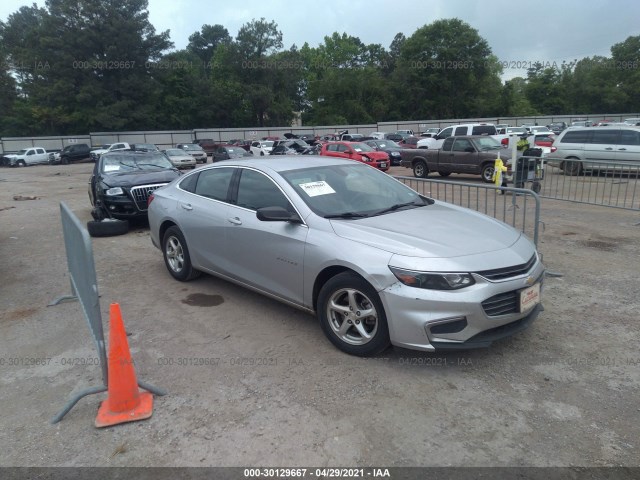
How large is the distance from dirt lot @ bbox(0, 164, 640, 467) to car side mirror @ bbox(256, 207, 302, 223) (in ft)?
3.57

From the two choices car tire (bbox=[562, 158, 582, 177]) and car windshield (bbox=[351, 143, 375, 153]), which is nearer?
car tire (bbox=[562, 158, 582, 177])

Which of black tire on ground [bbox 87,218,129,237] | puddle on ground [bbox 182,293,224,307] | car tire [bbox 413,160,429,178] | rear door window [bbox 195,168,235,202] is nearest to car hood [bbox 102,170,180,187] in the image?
black tire on ground [bbox 87,218,129,237]

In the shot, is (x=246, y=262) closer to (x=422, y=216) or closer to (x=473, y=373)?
(x=422, y=216)

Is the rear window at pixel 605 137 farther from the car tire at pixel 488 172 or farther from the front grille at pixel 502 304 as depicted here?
the front grille at pixel 502 304

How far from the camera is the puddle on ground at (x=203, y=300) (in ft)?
17.9

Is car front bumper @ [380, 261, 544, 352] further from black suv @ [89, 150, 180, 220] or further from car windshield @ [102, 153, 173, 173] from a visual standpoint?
car windshield @ [102, 153, 173, 173]

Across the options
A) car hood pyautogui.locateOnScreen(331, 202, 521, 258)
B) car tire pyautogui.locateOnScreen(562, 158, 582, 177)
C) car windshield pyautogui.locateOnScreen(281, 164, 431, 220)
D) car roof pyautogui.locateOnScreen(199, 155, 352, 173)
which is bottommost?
car tire pyautogui.locateOnScreen(562, 158, 582, 177)

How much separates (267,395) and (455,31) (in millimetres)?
73820

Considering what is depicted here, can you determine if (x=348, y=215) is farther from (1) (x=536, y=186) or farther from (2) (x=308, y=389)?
(1) (x=536, y=186)

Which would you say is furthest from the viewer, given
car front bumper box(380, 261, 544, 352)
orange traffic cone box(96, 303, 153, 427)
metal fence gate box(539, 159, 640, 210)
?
metal fence gate box(539, 159, 640, 210)

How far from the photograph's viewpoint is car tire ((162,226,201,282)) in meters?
5.96

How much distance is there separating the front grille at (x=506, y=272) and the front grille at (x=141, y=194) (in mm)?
7358

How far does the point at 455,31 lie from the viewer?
68062 mm

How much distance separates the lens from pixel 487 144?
685 inches
